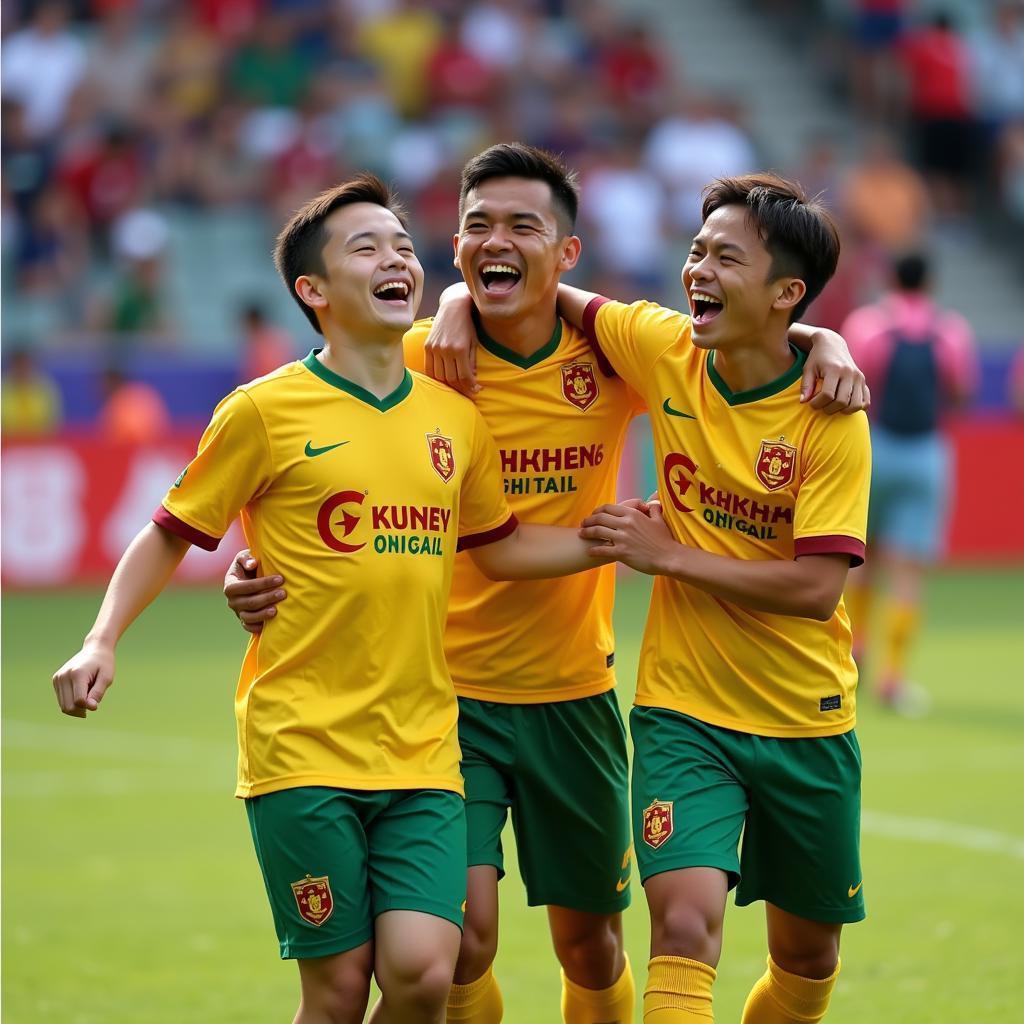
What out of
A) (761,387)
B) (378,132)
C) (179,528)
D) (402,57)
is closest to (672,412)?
(761,387)

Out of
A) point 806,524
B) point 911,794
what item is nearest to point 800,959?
point 806,524

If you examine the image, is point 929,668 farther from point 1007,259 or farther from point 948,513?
point 1007,259

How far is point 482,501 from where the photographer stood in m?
5.11

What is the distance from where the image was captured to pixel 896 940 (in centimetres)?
701

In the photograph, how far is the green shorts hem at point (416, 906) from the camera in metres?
4.60

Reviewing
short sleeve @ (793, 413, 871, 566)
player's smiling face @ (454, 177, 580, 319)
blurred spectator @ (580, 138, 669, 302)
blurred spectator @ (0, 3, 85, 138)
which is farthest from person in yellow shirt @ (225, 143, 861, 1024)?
blurred spectator @ (580, 138, 669, 302)

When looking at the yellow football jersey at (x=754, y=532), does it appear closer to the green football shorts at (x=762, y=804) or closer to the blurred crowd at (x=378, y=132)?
the green football shorts at (x=762, y=804)

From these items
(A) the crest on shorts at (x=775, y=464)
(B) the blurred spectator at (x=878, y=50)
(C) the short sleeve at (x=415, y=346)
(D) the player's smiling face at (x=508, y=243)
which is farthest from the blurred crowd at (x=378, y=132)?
(A) the crest on shorts at (x=775, y=464)

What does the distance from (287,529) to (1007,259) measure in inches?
Answer: 794

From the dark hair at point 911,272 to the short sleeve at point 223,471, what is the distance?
756cm

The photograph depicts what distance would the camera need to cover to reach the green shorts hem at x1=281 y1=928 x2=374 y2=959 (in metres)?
4.57

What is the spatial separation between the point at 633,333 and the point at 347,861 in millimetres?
1695

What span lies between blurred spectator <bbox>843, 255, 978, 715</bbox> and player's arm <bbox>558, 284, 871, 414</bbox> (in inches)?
256

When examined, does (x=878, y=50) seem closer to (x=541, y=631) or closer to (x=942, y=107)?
(x=942, y=107)
